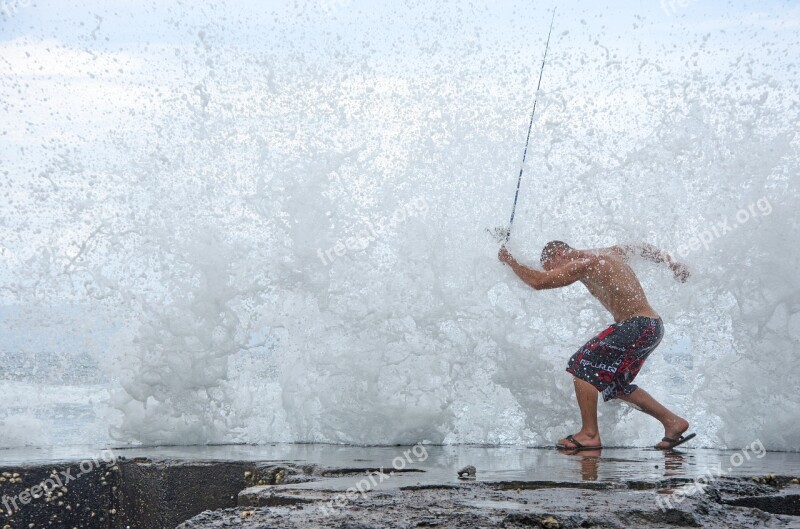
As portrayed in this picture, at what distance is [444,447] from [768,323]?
113 inches

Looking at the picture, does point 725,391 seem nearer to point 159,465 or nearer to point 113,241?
point 159,465

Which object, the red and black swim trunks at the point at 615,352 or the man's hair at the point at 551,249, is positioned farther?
the man's hair at the point at 551,249

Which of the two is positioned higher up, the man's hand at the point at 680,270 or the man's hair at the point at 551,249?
the man's hair at the point at 551,249

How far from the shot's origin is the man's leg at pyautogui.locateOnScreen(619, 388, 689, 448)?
19.7 feet

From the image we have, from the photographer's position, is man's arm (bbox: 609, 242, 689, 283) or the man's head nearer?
the man's head

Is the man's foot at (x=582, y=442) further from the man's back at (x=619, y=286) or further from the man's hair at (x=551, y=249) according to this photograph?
the man's hair at (x=551, y=249)

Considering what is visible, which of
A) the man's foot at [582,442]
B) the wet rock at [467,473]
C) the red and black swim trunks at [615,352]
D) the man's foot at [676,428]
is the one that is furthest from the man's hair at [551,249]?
the wet rock at [467,473]

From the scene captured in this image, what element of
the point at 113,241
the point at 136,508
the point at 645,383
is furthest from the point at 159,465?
the point at 645,383

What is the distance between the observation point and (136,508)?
4.69m

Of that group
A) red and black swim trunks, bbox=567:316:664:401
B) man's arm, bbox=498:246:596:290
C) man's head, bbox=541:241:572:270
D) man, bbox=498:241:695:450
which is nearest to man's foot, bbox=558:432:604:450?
man, bbox=498:241:695:450

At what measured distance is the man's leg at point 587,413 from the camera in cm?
595

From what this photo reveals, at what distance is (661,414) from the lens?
6074 mm

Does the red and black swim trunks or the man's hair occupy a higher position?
the man's hair

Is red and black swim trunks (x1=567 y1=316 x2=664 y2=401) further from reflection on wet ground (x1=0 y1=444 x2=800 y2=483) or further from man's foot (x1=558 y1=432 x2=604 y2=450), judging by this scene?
reflection on wet ground (x1=0 y1=444 x2=800 y2=483)
